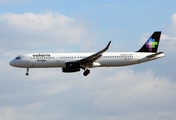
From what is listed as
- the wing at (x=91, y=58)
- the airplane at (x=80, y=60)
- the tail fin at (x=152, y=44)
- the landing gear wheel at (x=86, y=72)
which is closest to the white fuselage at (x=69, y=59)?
the airplane at (x=80, y=60)

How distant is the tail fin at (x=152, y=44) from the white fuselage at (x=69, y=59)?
14.8ft

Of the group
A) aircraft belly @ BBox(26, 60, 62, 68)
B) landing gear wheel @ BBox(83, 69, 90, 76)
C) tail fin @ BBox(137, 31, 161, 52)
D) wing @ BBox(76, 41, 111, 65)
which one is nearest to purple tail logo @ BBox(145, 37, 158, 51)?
tail fin @ BBox(137, 31, 161, 52)

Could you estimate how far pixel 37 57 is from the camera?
82.8 meters

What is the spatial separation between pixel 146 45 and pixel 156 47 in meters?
2.41

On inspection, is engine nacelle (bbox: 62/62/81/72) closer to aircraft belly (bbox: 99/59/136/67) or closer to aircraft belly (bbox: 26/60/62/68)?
aircraft belly (bbox: 26/60/62/68)

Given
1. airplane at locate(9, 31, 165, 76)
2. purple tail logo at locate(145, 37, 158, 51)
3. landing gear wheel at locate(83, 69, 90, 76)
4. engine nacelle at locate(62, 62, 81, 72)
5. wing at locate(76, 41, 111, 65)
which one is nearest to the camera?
wing at locate(76, 41, 111, 65)

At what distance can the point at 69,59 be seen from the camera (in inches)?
3280

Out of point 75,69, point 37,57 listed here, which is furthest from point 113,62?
point 37,57

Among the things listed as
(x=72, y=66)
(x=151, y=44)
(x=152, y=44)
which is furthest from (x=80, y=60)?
(x=152, y=44)

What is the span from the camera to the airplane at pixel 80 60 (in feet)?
270

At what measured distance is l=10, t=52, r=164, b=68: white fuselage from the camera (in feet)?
271

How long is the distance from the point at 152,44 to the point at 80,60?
17690mm

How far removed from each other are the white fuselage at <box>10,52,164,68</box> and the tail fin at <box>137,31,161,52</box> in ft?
14.8

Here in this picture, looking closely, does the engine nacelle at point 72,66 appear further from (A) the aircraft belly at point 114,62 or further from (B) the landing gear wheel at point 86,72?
(A) the aircraft belly at point 114,62
